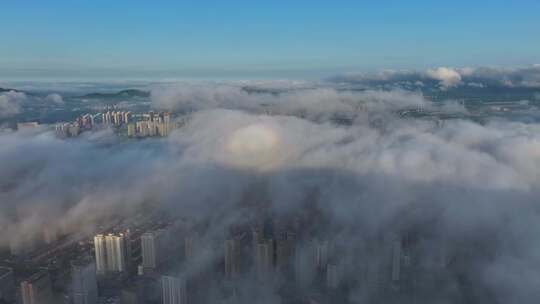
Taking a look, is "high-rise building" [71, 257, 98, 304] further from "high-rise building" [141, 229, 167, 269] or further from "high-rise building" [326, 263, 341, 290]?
"high-rise building" [326, 263, 341, 290]

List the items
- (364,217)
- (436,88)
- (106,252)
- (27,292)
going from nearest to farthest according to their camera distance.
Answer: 1. (27,292)
2. (106,252)
3. (364,217)
4. (436,88)

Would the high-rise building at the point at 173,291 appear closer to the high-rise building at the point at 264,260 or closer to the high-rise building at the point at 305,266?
the high-rise building at the point at 264,260

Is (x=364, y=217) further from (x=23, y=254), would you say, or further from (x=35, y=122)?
(x=35, y=122)

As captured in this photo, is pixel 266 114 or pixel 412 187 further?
pixel 266 114

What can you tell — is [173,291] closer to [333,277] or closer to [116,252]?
[116,252]

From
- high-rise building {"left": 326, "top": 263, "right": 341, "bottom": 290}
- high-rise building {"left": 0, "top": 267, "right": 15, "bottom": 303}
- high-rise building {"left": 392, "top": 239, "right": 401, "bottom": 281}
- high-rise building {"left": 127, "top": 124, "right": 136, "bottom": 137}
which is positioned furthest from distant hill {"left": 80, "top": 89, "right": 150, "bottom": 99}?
high-rise building {"left": 392, "top": 239, "right": 401, "bottom": 281}

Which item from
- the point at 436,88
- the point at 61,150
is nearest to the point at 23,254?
the point at 61,150
